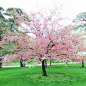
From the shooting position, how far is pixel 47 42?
9469 millimetres

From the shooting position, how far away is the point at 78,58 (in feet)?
31.2

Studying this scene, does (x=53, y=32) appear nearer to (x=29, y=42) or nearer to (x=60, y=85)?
(x=29, y=42)

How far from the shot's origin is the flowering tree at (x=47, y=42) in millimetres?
9234

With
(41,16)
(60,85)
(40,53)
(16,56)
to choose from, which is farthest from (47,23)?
(60,85)

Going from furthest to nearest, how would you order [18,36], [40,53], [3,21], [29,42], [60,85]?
[3,21]
[18,36]
[29,42]
[40,53]
[60,85]

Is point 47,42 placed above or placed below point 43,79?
above

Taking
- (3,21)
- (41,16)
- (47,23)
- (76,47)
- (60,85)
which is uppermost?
(3,21)

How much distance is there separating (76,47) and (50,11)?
446 centimetres

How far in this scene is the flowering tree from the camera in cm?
923

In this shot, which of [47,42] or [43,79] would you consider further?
[43,79]

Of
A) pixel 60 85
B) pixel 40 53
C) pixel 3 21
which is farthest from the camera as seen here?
pixel 3 21

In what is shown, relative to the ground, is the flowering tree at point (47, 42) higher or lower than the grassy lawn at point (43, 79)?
higher

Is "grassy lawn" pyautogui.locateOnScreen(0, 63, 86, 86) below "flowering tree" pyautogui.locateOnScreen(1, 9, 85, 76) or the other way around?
below

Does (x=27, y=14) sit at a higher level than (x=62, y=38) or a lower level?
higher
